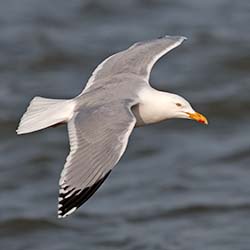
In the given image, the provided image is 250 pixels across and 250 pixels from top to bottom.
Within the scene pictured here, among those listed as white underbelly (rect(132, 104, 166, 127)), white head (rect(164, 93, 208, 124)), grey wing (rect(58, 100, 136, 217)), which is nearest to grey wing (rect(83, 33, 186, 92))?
white head (rect(164, 93, 208, 124))

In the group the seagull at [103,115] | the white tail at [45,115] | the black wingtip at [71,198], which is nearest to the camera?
the black wingtip at [71,198]

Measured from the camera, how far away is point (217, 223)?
31.8ft

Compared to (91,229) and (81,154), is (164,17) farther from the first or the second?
(81,154)

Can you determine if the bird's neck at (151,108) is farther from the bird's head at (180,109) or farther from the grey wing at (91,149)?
the grey wing at (91,149)

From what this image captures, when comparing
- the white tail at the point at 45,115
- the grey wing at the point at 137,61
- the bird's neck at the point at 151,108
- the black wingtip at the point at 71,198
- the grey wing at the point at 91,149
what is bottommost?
the black wingtip at the point at 71,198

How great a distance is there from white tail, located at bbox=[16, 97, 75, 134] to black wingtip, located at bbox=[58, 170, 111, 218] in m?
0.85

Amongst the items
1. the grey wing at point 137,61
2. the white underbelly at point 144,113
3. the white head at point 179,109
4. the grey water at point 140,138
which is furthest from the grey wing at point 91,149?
the grey water at point 140,138

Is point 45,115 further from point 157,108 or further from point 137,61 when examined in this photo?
point 137,61

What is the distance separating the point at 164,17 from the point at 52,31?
4.23 feet

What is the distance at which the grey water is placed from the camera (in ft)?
31.7

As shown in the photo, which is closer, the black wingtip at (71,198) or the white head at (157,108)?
the black wingtip at (71,198)

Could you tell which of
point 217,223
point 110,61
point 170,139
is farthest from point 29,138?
point 110,61

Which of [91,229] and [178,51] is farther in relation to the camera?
[178,51]

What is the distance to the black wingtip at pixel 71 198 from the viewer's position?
6180mm
